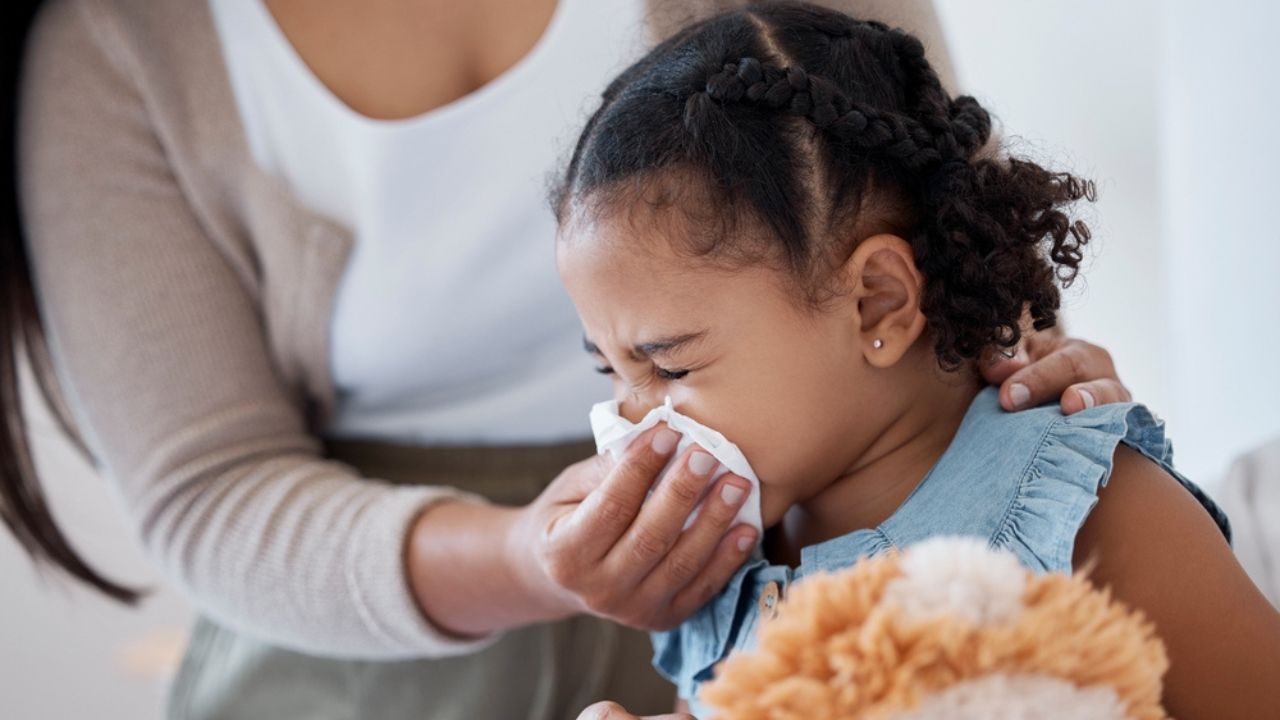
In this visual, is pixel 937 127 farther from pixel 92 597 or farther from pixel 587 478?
pixel 92 597

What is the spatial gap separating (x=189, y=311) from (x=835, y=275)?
63 centimetres

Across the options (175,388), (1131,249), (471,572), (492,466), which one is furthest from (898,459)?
(1131,249)

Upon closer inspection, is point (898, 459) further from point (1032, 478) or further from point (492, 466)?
point (492, 466)

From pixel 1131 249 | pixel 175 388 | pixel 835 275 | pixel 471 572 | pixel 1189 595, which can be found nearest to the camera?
pixel 1189 595

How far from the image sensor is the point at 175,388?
40.7 inches

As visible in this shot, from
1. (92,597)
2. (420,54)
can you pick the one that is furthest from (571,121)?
(92,597)

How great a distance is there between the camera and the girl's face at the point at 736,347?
76 cm

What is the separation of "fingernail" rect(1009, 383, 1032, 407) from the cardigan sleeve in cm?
50

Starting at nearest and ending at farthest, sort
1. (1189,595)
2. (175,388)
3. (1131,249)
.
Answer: (1189,595), (175,388), (1131,249)

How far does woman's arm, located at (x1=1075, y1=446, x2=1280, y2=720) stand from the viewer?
25.6 inches

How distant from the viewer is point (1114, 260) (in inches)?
59.8

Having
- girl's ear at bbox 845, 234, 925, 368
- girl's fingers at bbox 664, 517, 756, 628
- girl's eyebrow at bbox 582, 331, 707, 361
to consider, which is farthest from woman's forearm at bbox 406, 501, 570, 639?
girl's ear at bbox 845, 234, 925, 368

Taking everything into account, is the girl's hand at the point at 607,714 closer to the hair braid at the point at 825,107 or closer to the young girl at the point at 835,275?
the young girl at the point at 835,275

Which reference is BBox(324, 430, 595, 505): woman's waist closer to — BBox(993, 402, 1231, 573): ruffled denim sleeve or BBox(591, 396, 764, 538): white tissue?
BBox(591, 396, 764, 538): white tissue
